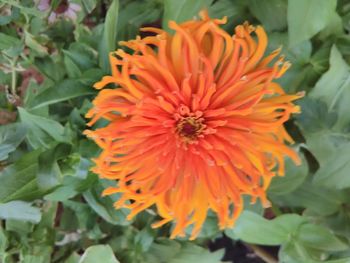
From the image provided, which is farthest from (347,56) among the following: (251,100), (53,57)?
(53,57)

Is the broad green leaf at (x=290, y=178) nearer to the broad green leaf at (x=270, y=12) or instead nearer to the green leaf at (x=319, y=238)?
the green leaf at (x=319, y=238)

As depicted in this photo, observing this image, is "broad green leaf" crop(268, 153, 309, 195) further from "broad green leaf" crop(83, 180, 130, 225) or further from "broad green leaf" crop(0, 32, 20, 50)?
"broad green leaf" crop(0, 32, 20, 50)

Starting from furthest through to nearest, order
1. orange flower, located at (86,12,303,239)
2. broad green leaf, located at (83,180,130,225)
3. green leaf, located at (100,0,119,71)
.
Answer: broad green leaf, located at (83,180,130,225)
green leaf, located at (100,0,119,71)
orange flower, located at (86,12,303,239)

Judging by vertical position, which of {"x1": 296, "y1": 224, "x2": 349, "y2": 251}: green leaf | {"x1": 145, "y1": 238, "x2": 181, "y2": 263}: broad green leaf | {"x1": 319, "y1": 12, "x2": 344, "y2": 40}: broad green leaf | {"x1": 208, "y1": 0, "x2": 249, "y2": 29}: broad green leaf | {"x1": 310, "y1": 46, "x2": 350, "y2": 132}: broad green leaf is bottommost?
{"x1": 296, "y1": 224, "x2": 349, "y2": 251}: green leaf

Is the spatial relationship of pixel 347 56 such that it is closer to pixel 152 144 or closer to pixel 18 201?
pixel 152 144

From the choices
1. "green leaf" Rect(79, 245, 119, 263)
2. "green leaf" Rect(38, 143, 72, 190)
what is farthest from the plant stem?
"green leaf" Rect(79, 245, 119, 263)

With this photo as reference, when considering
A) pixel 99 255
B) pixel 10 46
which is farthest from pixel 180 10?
pixel 99 255
